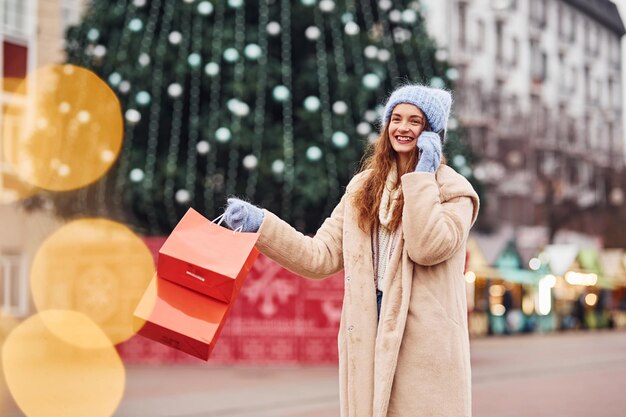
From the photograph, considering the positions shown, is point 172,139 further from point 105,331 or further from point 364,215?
point 364,215

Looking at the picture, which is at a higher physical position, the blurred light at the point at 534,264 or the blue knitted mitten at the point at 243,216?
the blue knitted mitten at the point at 243,216

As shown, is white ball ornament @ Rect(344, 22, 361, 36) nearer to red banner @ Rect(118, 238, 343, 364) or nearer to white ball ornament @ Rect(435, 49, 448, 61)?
white ball ornament @ Rect(435, 49, 448, 61)

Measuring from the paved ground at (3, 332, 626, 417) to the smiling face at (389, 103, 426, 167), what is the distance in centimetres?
715

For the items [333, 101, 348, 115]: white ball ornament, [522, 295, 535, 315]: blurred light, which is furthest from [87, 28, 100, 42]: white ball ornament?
[522, 295, 535, 315]: blurred light

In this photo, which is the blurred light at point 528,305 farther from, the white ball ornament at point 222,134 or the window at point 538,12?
the white ball ornament at point 222,134

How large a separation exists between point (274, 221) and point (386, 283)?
0.56m

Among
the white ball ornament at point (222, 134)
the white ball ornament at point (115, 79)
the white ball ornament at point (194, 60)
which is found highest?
the white ball ornament at point (194, 60)

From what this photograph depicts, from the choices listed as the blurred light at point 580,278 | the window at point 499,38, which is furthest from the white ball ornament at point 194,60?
the window at point 499,38

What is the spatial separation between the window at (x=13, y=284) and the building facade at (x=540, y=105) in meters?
16.9

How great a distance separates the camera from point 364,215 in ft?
12.4

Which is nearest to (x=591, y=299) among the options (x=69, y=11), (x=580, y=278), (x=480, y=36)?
(x=580, y=278)

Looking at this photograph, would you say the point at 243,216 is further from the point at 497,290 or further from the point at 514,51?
the point at 514,51

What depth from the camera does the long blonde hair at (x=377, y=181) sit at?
3.79 metres

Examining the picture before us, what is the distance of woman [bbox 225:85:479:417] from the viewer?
3584 millimetres
